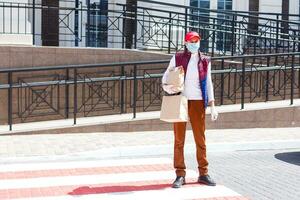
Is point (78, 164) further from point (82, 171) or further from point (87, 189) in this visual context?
Answer: point (87, 189)

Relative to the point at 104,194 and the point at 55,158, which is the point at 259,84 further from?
the point at 104,194

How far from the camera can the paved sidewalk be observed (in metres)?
10.4

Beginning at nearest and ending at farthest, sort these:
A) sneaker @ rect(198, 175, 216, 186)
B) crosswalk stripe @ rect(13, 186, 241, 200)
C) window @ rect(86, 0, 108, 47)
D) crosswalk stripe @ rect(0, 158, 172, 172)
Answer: crosswalk stripe @ rect(13, 186, 241, 200)
sneaker @ rect(198, 175, 216, 186)
crosswalk stripe @ rect(0, 158, 172, 172)
window @ rect(86, 0, 108, 47)

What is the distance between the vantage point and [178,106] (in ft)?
25.3

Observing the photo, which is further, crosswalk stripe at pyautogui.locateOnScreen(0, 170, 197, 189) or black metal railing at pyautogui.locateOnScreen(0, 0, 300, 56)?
black metal railing at pyautogui.locateOnScreen(0, 0, 300, 56)

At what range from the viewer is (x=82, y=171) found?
29.7ft

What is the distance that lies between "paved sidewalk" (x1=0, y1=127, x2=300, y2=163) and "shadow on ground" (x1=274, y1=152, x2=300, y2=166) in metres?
0.64

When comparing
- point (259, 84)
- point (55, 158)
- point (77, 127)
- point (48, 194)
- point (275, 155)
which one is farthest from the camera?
point (259, 84)

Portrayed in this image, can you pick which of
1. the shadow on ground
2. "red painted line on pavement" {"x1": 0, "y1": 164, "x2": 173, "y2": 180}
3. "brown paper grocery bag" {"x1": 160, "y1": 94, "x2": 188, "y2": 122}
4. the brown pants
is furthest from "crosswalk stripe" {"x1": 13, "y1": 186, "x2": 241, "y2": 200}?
the shadow on ground

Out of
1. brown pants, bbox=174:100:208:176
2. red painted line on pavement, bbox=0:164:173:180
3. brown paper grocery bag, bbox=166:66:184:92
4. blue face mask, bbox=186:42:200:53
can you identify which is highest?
blue face mask, bbox=186:42:200:53

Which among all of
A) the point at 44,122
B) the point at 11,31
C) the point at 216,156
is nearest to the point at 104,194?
the point at 216,156

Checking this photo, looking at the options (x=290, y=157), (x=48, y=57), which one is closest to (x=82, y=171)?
(x=290, y=157)

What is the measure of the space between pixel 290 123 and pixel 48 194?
24.9 ft

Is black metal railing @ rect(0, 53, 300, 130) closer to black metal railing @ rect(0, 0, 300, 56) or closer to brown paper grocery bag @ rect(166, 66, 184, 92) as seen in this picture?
black metal railing @ rect(0, 0, 300, 56)
